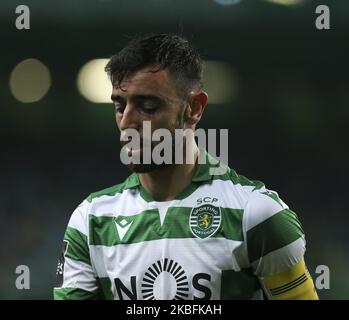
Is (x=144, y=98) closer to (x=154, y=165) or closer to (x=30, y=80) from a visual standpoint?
(x=154, y=165)

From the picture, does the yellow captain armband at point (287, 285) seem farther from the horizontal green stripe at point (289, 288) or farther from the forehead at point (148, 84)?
the forehead at point (148, 84)

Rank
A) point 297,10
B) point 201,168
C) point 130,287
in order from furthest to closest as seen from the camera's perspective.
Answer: point 297,10 < point 201,168 < point 130,287

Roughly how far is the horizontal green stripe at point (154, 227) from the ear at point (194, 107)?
0.34 m

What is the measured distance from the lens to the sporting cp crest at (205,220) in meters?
2.14

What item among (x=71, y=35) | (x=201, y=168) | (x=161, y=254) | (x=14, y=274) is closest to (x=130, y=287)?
(x=161, y=254)

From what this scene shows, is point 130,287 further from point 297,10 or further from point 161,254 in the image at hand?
point 297,10

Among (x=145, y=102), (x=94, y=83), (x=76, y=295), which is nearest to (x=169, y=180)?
(x=145, y=102)

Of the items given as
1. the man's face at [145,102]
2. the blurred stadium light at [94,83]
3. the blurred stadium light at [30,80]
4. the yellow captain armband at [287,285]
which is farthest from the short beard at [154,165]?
the blurred stadium light at [30,80]

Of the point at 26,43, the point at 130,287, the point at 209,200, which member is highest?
the point at 26,43

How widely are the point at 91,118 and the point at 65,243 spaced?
2.36m

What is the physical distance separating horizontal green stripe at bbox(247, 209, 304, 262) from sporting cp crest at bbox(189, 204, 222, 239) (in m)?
0.14

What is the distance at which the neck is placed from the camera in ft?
7.27

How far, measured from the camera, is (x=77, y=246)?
88.8 inches

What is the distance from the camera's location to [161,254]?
2.12m
